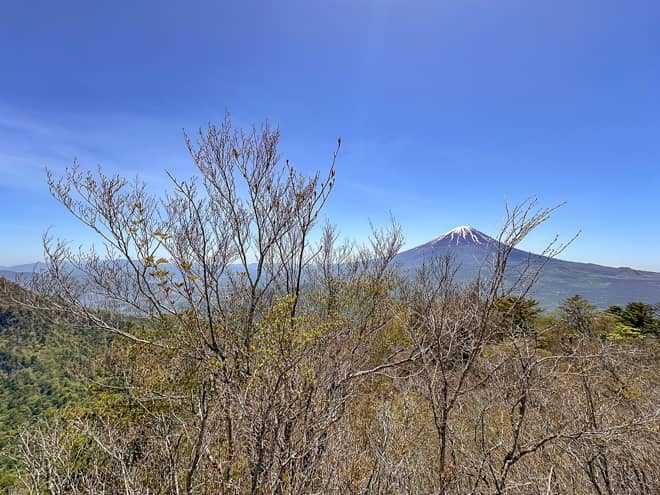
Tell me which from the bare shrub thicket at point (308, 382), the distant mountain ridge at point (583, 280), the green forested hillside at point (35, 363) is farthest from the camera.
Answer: the distant mountain ridge at point (583, 280)

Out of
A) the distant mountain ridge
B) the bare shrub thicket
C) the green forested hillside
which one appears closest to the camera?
the bare shrub thicket

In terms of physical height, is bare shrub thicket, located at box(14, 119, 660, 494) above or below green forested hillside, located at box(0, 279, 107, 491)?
above

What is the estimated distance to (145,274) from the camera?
682cm

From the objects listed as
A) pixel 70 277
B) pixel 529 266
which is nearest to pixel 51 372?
pixel 70 277

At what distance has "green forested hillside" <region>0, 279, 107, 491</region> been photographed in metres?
23.2

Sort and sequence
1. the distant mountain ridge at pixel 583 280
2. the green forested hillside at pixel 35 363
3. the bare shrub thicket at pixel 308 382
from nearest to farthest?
1. the bare shrub thicket at pixel 308 382
2. the green forested hillside at pixel 35 363
3. the distant mountain ridge at pixel 583 280

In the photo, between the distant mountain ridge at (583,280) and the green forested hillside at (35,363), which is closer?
the green forested hillside at (35,363)

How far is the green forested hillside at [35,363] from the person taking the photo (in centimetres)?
2322

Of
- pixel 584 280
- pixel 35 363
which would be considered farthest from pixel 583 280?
Result: pixel 35 363

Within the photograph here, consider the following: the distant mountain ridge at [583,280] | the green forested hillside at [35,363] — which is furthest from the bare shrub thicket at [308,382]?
the distant mountain ridge at [583,280]

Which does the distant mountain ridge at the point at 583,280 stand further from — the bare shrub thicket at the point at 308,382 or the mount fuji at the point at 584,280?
the bare shrub thicket at the point at 308,382

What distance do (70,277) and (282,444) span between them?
25.2 ft

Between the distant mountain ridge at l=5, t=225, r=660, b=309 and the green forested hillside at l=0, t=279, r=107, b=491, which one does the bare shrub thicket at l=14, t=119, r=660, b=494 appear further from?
the distant mountain ridge at l=5, t=225, r=660, b=309

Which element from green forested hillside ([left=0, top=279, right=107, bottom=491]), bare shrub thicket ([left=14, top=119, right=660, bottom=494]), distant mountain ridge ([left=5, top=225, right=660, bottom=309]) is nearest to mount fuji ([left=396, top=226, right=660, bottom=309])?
distant mountain ridge ([left=5, top=225, right=660, bottom=309])
